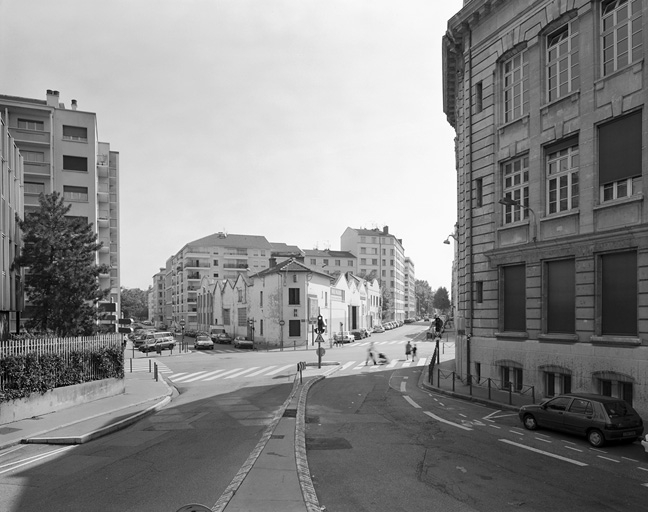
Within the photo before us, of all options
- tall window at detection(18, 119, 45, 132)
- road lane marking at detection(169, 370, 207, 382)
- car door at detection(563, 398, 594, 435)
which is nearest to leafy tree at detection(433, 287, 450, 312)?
tall window at detection(18, 119, 45, 132)

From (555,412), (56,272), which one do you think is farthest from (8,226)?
(555,412)

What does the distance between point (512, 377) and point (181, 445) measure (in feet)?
52.0

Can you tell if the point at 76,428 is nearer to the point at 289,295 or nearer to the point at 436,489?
the point at 436,489

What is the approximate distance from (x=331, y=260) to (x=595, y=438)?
116678mm

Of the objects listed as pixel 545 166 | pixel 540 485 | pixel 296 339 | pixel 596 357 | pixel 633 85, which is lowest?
pixel 296 339

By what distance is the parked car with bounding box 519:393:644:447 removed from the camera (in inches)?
540

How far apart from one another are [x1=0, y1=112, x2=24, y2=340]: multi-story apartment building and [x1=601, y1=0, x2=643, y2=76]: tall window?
2876cm

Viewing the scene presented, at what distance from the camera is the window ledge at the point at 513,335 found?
2264 centimetres

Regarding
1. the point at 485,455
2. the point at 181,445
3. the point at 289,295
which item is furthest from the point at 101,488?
the point at 289,295

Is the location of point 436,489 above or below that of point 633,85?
below

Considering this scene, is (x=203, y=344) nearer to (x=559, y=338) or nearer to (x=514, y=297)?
(x=514, y=297)

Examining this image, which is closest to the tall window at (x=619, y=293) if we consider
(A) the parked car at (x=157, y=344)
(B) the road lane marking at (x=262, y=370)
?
(B) the road lane marking at (x=262, y=370)

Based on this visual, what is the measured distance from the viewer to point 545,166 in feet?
72.2

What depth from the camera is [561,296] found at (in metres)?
21.0
